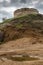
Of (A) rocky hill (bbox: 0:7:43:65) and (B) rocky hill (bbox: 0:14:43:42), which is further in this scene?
(B) rocky hill (bbox: 0:14:43:42)

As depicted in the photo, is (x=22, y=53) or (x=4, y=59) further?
(x=22, y=53)

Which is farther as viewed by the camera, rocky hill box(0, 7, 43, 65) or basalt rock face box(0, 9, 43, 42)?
basalt rock face box(0, 9, 43, 42)

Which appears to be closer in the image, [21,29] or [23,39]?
[23,39]

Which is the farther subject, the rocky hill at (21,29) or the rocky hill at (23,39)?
the rocky hill at (21,29)

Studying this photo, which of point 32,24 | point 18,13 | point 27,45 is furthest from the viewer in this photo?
point 18,13

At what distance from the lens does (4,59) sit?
2084cm

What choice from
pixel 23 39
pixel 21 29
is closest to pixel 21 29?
pixel 21 29

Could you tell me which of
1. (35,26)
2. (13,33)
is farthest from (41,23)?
(13,33)

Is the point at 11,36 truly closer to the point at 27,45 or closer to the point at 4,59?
the point at 27,45

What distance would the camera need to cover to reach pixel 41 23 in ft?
120

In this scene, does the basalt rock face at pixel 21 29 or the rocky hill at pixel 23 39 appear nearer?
the rocky hill at pixel 23 39

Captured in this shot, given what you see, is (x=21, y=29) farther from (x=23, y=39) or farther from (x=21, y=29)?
(x=23, y=39)

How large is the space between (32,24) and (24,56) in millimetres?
14466

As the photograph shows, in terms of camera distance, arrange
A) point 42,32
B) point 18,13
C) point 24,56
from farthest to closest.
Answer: point 18,13, point 42,32, point 24,56
